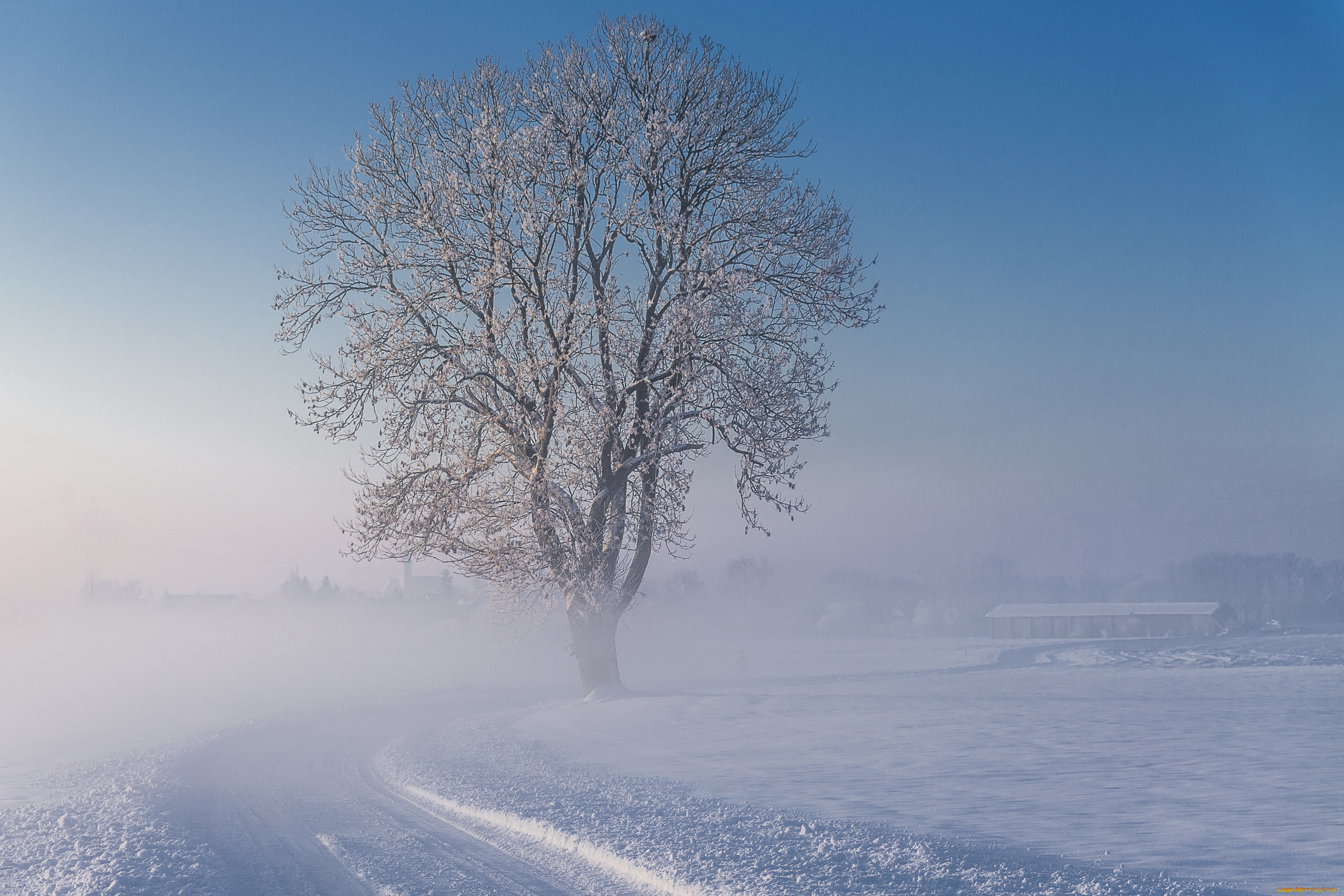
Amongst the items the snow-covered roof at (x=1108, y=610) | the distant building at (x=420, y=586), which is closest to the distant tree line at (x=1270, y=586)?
the snow-covered roof at (x=1108, y=610)

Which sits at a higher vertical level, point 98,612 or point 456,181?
point 456,181

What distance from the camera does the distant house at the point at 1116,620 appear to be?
9150cm

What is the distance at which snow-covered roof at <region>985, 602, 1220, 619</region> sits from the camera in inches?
3664

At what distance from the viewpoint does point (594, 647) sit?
17.6m

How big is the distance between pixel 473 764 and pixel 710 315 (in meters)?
8.56

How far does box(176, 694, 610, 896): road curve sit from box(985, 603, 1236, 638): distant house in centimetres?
9251

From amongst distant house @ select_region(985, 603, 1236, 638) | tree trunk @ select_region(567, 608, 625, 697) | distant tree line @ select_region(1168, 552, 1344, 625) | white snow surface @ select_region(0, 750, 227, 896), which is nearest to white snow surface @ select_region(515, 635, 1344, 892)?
tree trunk @ select_region(567, 608, 625, 697)

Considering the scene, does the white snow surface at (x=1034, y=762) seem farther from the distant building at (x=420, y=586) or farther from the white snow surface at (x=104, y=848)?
the distant building at (x=420, y=586)

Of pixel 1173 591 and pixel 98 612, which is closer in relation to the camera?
pixel 98 612

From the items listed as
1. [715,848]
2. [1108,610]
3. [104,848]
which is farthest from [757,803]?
[1108,610]

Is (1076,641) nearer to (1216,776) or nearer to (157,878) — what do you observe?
(1216,776)

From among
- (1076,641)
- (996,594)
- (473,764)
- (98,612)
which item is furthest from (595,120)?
(996,594)

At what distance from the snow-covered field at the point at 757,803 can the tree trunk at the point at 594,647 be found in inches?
42.2

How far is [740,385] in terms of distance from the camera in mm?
15695
